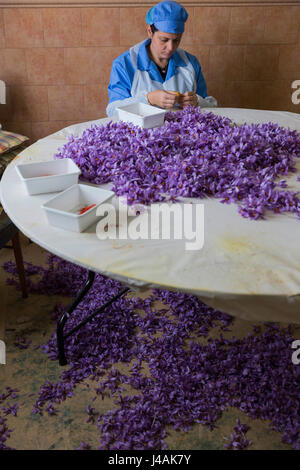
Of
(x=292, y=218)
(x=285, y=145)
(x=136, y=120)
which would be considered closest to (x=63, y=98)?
(x=136, y=120)

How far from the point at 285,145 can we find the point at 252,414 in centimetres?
116

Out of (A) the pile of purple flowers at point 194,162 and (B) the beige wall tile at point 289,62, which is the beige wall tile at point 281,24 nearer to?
(B) the beige wall tile at point 289,62

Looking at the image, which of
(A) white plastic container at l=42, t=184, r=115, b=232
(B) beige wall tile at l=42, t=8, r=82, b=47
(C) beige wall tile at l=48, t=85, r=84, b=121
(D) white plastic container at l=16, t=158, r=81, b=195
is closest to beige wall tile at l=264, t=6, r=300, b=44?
(B) beige wall tile at l=42, t=8, r=82, b=47

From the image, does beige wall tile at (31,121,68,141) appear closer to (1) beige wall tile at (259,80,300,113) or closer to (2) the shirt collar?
(2) the shirt collar

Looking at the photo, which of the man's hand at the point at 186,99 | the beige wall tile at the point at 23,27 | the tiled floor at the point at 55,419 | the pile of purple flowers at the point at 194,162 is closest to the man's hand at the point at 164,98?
the man's hand at the point at 186,99

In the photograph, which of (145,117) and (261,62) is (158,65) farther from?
(261,62)

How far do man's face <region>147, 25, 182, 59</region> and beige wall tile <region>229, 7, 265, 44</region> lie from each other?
1.02 meters

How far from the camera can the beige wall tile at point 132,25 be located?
3.19 m

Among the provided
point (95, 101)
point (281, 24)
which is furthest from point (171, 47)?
point (281, 24)

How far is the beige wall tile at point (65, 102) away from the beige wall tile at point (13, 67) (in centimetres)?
24

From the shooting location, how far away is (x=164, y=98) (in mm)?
2219

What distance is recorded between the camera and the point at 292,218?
132 centimetres

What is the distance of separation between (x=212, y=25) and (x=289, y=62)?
76cm

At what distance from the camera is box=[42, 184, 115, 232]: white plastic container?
1196mm
